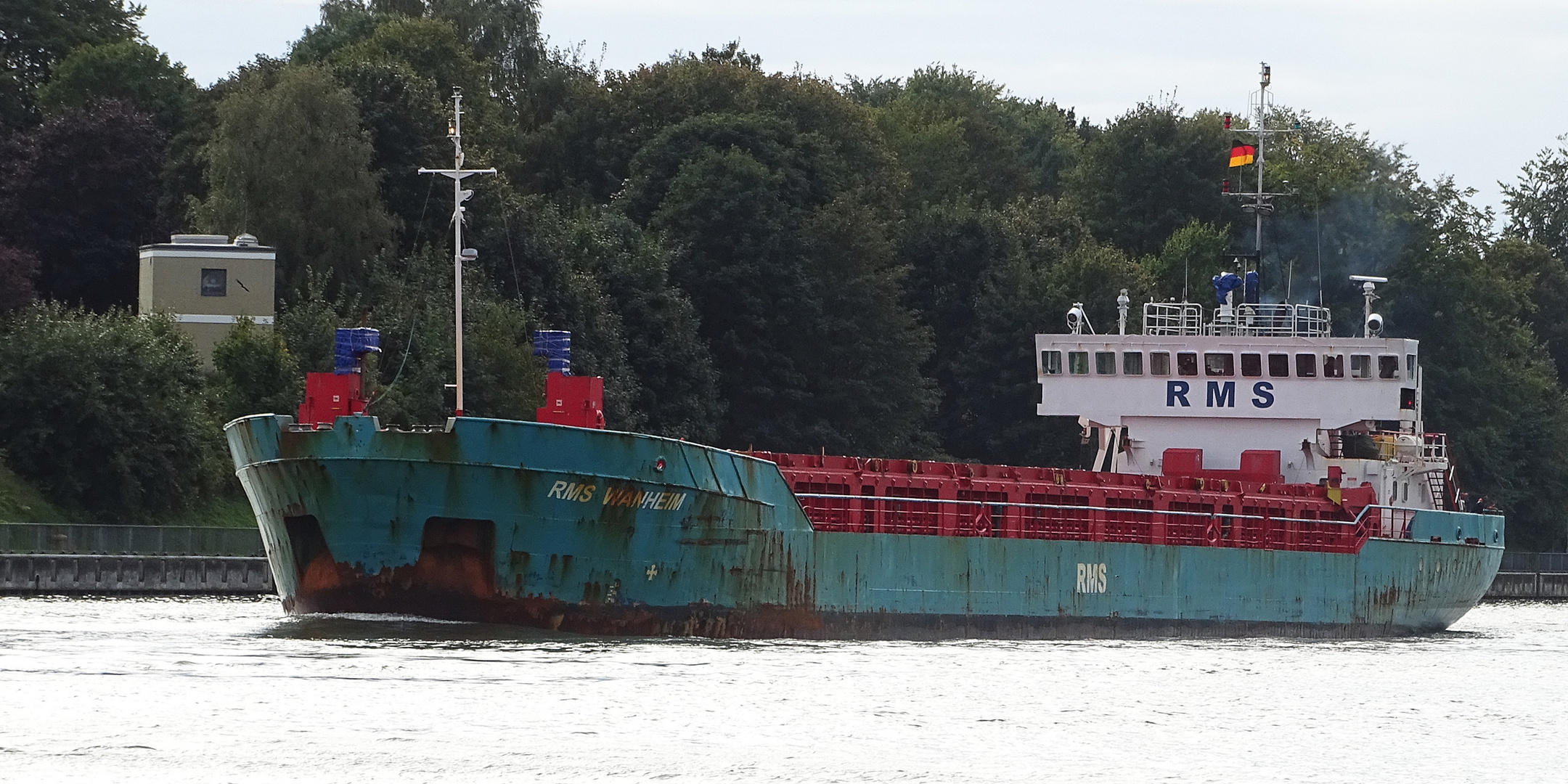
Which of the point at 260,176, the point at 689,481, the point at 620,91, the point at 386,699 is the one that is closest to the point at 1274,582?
the point at 689,481

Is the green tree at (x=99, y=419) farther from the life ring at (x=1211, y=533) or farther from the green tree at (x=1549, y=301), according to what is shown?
the green tree at (x=1549, y=301)

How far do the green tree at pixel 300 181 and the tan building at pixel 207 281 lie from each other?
3583 mm

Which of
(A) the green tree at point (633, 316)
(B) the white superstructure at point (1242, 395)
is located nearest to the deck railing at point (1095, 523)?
(B) the white superstructure at point (1242, 395)

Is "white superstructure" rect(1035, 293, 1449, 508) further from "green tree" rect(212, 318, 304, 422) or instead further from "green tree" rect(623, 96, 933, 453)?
"green tree" rect(623, 96, 933, 453)

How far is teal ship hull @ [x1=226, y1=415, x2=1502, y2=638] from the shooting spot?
104ft

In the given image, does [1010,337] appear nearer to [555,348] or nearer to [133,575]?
[133,575]

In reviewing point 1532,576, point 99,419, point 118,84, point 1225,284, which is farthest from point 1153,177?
point 99,419

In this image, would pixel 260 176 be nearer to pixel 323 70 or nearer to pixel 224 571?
pixel 323 70

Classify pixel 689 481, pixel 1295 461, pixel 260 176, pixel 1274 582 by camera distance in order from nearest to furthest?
pixel 689 481
pixel 1274 582
pixel 1295 461
pixel 260 176

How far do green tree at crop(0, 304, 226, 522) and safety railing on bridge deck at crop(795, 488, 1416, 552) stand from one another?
57.0 feet

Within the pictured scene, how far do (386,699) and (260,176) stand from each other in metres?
35.5

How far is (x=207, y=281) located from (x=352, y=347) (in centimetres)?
2350

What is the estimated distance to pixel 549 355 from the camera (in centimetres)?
3434

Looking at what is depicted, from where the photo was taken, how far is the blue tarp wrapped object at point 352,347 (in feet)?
109
